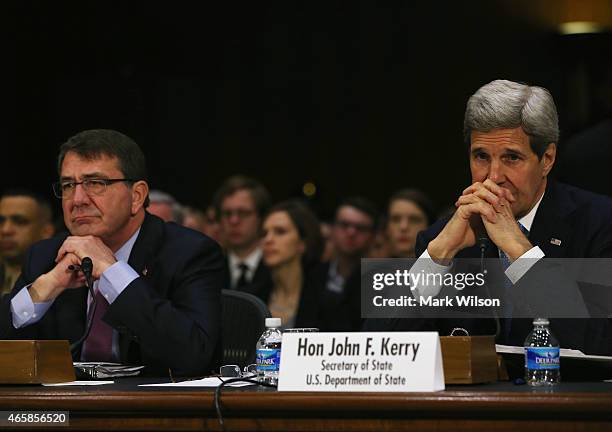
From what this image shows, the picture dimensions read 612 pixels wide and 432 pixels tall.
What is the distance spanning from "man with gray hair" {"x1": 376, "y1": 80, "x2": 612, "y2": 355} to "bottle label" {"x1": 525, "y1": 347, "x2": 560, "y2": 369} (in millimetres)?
504

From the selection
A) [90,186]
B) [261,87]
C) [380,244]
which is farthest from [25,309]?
[261,87]

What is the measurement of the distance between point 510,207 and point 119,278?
1161mm

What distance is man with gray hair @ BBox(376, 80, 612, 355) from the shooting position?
3186 millimetres

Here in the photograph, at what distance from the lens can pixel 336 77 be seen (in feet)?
30.9

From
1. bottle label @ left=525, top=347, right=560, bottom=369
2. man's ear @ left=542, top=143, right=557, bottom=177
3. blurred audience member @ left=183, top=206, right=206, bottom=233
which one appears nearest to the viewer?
bottle label @ left=525, top=347, right=560, bottom=369

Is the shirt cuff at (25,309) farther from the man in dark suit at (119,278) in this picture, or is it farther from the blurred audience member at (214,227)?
the blurred audience member at (214,227)

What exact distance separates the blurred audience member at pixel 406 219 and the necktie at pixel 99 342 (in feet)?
9.64

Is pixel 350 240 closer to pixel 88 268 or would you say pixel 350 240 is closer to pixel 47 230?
pixel 47 230

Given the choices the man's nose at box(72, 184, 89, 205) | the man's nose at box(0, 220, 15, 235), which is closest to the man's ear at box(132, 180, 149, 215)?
the man's nose at box(72, 184, 89, 205)

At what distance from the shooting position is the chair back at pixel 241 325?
3.72 meters

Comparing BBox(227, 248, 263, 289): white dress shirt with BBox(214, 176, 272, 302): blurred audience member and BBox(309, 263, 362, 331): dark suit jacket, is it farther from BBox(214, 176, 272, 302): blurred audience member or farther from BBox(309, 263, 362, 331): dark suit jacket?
BBox(309, 263, 362, 331): dark suit jacket

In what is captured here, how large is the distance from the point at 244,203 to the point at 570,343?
3.88m

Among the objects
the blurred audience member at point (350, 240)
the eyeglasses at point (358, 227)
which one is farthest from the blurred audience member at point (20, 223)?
the eyeglasses at point (358, 227)

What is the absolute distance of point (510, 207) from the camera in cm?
323
